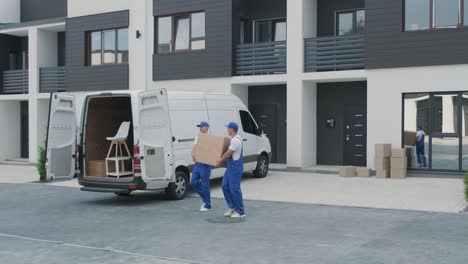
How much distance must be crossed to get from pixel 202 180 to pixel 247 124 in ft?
18.1

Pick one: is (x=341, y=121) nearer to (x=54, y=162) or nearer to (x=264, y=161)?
(x=264, y=161)

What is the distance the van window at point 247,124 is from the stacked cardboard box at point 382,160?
356 centimetres

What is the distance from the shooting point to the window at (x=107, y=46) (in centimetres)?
2414

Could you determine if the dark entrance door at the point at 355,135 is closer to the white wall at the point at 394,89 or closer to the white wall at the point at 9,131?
the white wall at the point at 394,89

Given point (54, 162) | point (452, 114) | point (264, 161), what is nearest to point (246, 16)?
point (264, 161)

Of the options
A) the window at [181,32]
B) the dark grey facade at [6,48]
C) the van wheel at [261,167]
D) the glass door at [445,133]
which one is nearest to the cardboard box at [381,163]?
the glass door at [445,133]

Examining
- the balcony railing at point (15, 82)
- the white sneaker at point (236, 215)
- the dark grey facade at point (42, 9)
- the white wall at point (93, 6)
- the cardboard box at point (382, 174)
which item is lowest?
the white sneaker at point (236, 215)

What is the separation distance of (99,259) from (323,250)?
3.00 meters

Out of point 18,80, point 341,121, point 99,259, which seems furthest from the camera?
point 18,80

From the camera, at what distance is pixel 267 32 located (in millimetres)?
22312

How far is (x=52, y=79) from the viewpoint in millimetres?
26125

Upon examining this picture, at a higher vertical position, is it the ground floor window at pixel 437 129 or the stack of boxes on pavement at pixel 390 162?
the ground floor window at pixel 437 129

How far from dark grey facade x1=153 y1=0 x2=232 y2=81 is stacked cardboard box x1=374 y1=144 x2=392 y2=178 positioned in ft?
20.5

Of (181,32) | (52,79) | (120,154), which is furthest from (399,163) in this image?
(52,79)
